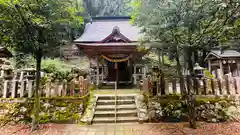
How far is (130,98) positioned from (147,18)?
10.6 ft

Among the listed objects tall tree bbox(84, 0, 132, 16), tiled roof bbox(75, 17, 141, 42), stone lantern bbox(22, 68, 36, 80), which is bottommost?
stone lantern bbox(22, 68, 36, 80)

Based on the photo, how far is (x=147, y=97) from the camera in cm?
509

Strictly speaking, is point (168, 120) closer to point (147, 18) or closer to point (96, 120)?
point (96, 120)

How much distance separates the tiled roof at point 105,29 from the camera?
400 inches

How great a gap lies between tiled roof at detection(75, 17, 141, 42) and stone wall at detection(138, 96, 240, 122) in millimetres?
5625

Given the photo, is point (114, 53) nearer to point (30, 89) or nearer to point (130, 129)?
point (30, 89)

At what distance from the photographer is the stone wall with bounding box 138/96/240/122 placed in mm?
4645

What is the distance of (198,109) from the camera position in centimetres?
475

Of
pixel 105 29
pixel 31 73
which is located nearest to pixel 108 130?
pixel 31 73

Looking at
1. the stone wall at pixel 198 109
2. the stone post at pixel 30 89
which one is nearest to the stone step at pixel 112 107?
the stone wall at pixel 198 109

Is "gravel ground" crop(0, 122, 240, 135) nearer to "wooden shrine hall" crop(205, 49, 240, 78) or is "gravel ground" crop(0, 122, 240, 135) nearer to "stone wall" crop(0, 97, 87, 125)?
"stone wall" crop(0, 97, 87, 125)

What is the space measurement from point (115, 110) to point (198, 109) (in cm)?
291

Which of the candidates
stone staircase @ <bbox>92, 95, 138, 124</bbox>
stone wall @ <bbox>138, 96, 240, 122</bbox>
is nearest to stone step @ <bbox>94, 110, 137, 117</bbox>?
stone staircase @ <bbox>92, 95, 138, 124</bbox>

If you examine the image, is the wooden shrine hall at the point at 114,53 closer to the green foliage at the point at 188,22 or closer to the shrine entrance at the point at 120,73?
the shrine entrance at the point at 120,73
